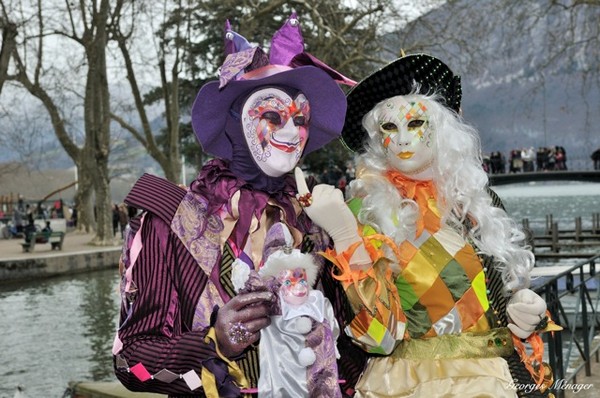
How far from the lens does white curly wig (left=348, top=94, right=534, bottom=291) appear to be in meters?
2.83

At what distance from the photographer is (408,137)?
2865 millimetres

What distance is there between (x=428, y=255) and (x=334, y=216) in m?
0.48

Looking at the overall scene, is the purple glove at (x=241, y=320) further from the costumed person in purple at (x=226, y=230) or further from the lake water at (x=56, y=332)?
the lake water at (x=56, y=332)

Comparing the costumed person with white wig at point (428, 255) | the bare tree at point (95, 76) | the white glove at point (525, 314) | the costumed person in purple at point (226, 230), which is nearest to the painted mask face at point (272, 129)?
the costumed person in purple at point (226, 230)

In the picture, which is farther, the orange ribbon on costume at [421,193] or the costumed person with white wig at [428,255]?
the orange ribbon on costume at [421,193]

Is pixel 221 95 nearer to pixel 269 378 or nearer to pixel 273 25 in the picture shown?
pixel 269 378

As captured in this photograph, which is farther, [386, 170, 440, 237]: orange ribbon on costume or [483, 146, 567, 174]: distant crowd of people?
[483, 146, 567, 174]: distant crowd of people

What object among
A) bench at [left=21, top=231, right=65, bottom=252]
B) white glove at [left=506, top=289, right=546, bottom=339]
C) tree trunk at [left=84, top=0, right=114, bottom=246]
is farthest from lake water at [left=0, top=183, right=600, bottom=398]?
white glove at [left=506, top=289, right=546, bottom=339]

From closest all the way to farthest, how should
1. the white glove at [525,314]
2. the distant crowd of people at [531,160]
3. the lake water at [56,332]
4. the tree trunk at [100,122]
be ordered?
the white glove at [525,314] → the lake water at [56,332] → the tree trunk at [100,122] → the distant crowd of people at [531,160]

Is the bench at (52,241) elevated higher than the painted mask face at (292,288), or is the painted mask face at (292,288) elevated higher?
the painted mask face at (292,288)

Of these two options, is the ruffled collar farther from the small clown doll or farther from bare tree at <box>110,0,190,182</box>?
bare tree at <box>110,0,190,182</box>

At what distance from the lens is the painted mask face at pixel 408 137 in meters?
2.86

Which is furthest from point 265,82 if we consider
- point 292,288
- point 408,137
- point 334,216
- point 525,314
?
point 525,314

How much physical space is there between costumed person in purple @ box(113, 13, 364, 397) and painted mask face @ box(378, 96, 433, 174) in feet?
0.75
